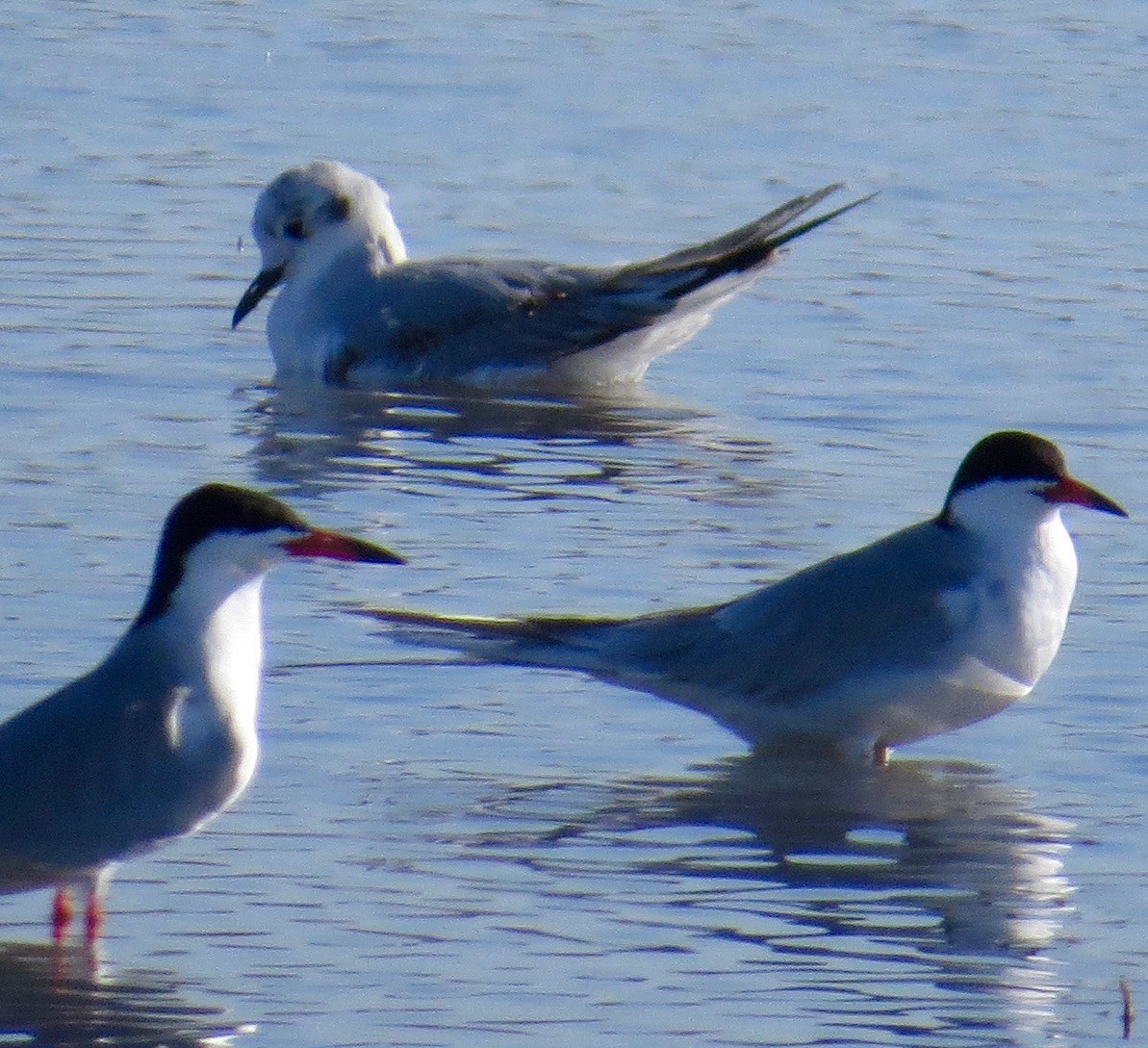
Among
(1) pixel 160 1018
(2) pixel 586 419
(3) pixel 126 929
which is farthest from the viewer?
(2) pixel 586 419

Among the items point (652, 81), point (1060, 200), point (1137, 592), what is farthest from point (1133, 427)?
point (652, 81)

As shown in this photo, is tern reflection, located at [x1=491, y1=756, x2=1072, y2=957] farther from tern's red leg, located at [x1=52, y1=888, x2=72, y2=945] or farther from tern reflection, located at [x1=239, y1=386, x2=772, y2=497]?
tern reflection, located at [x1=239, y1=386, x2=772, y2=497]

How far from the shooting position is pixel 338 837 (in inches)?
228

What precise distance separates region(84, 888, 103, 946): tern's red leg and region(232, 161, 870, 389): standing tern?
18.2ft

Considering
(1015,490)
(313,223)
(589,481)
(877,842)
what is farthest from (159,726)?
(313,223)

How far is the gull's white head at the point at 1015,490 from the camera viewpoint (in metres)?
6.64

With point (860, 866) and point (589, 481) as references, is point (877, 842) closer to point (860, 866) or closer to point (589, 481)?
point (860, 866)

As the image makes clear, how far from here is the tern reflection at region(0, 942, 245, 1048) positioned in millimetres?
4902

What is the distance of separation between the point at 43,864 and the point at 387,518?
3337mm

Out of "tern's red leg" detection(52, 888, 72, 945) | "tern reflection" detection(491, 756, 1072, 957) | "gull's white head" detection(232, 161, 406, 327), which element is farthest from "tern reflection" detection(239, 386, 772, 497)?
"tern's red leg" detection(52, 888, 72, 945)

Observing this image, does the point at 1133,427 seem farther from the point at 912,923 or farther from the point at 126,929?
the point at 126,929

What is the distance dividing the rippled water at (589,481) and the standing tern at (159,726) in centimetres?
21

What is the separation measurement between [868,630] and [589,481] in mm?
2574

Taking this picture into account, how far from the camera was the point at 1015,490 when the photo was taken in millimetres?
6656
